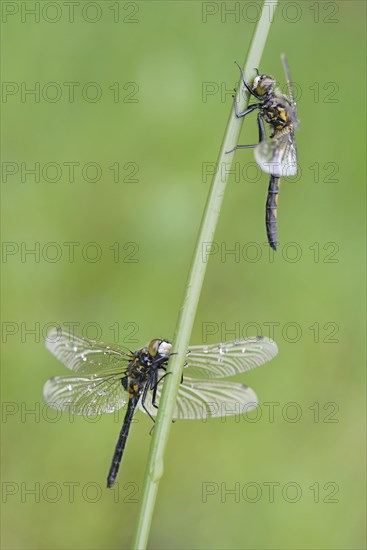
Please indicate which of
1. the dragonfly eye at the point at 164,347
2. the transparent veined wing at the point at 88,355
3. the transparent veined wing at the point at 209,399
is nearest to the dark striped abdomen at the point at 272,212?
the dragonfly eye at the point at 164,347

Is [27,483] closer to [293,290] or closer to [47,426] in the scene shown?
[47,426]

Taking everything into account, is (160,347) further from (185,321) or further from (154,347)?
(185,321)

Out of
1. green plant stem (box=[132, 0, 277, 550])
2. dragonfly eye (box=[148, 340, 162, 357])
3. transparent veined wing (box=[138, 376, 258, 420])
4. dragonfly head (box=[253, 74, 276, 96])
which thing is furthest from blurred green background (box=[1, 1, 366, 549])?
green plant stem (box=[132, 0, 277, 550])

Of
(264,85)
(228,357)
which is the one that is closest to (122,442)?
(228,357)

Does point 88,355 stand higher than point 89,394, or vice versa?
point 88,355

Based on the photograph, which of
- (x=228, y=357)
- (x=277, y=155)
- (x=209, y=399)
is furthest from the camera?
(x=209, y=399)

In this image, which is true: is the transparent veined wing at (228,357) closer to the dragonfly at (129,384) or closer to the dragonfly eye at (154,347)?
the dragonfly at (129,384)
